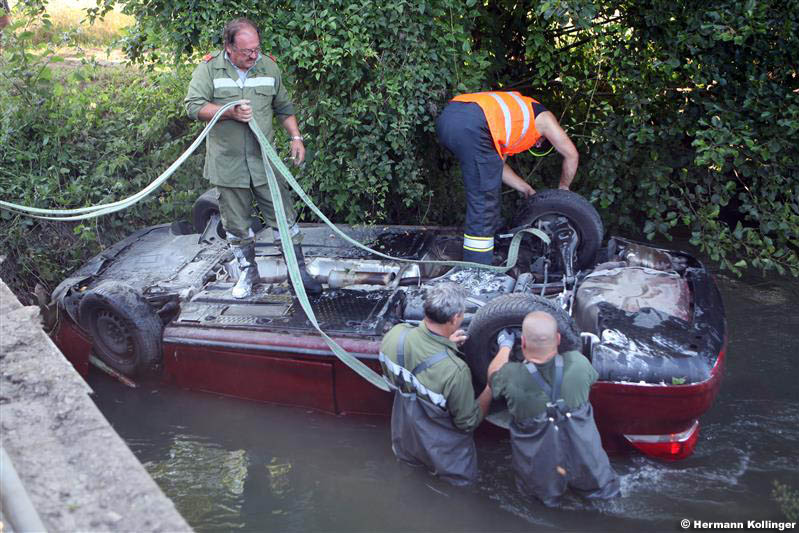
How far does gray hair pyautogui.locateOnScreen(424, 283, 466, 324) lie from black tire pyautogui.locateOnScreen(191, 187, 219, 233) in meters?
2.84

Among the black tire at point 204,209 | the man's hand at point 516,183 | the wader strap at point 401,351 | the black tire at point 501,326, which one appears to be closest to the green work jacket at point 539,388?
the black tire at point 501,326

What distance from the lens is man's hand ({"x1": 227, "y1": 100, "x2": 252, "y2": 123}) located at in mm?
4574

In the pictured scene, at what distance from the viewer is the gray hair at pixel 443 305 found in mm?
3777

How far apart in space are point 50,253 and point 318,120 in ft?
9.22

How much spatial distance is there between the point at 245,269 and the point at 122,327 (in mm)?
895

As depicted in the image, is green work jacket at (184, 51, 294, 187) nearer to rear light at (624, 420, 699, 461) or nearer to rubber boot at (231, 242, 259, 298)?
rubber boot at (231, 242, 259, 298)

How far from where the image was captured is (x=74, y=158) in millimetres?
7098

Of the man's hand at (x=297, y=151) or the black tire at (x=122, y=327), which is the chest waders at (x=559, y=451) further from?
the black tire at (x=122, y=327)

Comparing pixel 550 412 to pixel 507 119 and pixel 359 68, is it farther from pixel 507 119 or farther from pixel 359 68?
pixel 359 68

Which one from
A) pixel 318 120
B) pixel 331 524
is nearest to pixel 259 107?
pixel 318 120

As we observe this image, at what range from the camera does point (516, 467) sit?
3865 millimetres

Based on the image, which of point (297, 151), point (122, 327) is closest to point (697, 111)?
point (297, 151)

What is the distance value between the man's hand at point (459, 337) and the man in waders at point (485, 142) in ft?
3.75

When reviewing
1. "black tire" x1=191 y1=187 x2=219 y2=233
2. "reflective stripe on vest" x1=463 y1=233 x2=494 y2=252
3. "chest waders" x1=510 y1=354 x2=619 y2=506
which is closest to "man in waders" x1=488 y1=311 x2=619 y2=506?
"chest waders" x1=510 y1=354 x2=619 y2=506
